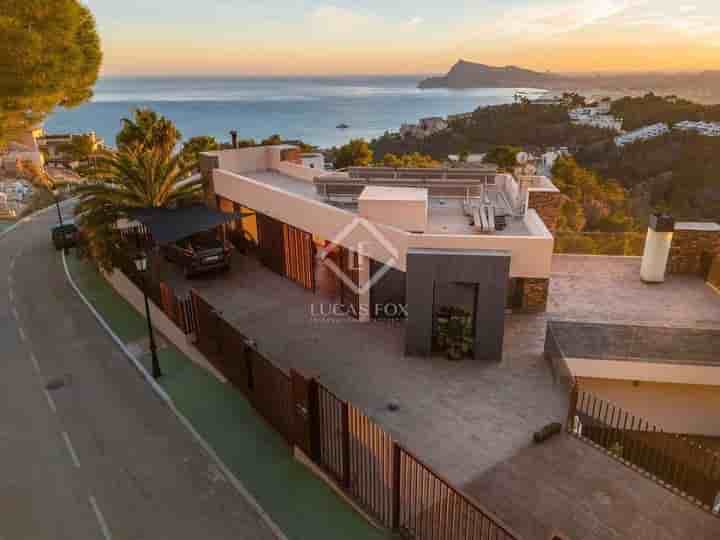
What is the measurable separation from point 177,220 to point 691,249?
17490mm

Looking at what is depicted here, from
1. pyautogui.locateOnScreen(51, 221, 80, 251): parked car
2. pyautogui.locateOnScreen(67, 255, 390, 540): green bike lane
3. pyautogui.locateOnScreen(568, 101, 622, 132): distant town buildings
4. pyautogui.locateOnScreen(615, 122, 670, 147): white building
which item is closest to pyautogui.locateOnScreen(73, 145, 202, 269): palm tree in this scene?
pyautogui.locateOnScreen(67, 255, 390, 540): green bike lane

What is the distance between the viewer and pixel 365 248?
13.7 meters

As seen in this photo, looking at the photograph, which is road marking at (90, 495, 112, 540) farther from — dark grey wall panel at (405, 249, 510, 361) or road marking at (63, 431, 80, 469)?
dark grey wall panel at (405, 249, 510, 361)

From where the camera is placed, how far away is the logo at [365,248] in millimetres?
13102

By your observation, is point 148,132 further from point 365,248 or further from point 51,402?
point 365,248

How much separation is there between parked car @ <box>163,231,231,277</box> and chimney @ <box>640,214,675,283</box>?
47.8 feet

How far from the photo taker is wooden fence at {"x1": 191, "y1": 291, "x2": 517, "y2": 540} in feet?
22.5

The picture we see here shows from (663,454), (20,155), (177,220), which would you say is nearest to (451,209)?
(663,454)

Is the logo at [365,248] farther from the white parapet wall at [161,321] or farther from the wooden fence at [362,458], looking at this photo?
the white parapet wall at [161,321]

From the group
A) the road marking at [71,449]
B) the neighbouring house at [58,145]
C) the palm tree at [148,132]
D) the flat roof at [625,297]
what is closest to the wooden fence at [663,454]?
the flat roof at [625,297]

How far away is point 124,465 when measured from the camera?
10422 mm

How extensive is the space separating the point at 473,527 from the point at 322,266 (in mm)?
10754

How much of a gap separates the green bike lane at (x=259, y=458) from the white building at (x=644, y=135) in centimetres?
5535

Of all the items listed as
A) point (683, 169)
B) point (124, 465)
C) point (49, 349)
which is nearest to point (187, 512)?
point (124, 465)
